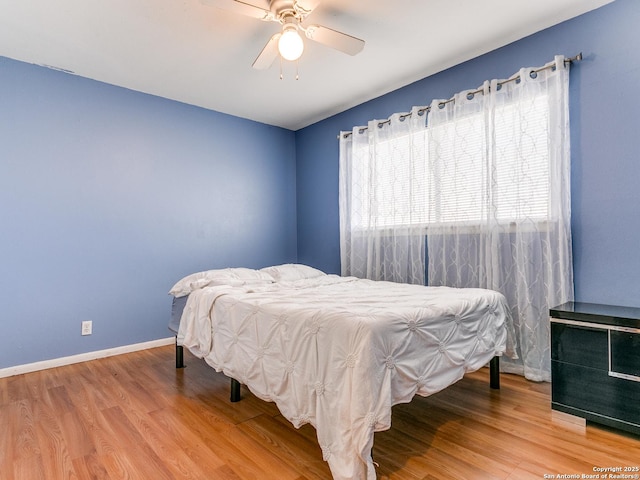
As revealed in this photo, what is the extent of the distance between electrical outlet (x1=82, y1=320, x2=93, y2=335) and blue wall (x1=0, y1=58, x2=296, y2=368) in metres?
0.04

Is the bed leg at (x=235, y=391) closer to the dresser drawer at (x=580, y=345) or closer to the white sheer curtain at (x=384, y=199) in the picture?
the white sheer curtain at (x=384, y=199)

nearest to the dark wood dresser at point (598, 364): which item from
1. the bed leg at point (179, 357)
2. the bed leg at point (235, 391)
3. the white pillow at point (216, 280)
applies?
the bed leg at point (235, 391)

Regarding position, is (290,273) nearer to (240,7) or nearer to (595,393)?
(240,7)

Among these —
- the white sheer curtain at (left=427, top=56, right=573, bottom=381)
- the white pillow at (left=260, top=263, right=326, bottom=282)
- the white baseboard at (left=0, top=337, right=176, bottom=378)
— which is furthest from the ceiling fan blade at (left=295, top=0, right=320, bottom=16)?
the white baseboard at (left=0, top=337, right=176, bottom=378)

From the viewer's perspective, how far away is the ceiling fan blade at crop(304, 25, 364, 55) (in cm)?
203

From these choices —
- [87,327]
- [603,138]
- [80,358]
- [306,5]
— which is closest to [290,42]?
[306,5]

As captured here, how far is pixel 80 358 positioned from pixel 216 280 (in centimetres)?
146

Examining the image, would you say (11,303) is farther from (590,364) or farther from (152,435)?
(590,364)

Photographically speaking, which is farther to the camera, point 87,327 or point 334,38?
point 87,327

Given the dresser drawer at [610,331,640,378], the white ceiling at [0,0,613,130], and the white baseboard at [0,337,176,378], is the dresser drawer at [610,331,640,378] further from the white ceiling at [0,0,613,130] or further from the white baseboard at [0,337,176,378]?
the white baseboard at [0,337,176,378]

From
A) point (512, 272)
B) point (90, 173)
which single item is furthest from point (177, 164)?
point (512, 272)

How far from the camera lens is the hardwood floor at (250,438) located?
1513mm

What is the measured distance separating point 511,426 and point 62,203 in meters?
3.62

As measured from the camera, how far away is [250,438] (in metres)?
1.77
